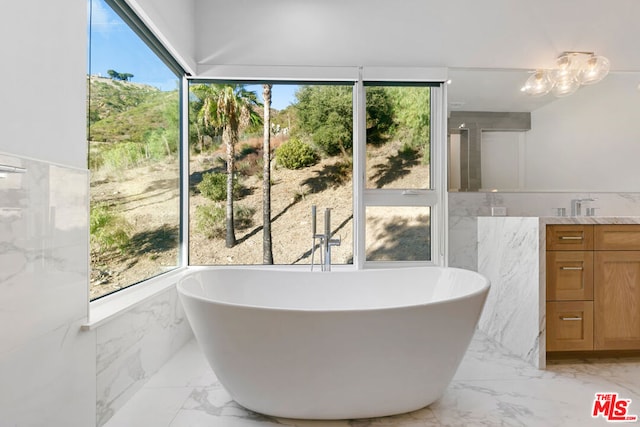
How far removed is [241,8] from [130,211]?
1733 millimetres

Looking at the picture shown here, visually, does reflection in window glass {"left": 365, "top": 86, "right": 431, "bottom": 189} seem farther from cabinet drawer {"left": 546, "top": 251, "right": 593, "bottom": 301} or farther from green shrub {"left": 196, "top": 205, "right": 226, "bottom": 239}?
green shrub {"left": 196, "top": 205, "right": 226, "bottom": 239}

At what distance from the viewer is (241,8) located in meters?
2.84

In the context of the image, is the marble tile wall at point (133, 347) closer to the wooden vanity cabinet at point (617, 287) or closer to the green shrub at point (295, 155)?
the green shrub at point (295, 155)

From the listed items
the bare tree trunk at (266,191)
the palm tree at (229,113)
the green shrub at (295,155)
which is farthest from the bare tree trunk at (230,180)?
the green shrub at (295,155)

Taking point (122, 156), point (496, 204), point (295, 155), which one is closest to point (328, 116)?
point (295, 155)

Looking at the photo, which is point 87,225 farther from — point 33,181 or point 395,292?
point 395,292

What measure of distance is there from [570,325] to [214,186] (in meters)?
2.53

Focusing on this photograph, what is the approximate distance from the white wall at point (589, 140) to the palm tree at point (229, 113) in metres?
2.12

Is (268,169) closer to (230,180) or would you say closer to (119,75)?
(230,180)

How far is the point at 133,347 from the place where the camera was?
1880mm

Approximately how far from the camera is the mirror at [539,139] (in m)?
2.85

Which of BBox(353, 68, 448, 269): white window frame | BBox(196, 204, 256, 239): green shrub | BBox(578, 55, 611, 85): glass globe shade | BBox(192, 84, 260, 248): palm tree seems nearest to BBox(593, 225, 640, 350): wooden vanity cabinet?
BBox(353, 68, 448, 269): white window frame

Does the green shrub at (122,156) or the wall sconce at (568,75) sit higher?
the wall sconce at (568,75)

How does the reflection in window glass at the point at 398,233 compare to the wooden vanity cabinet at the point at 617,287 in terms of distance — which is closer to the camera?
the wooden vanity cabinet at the point at 617,287
